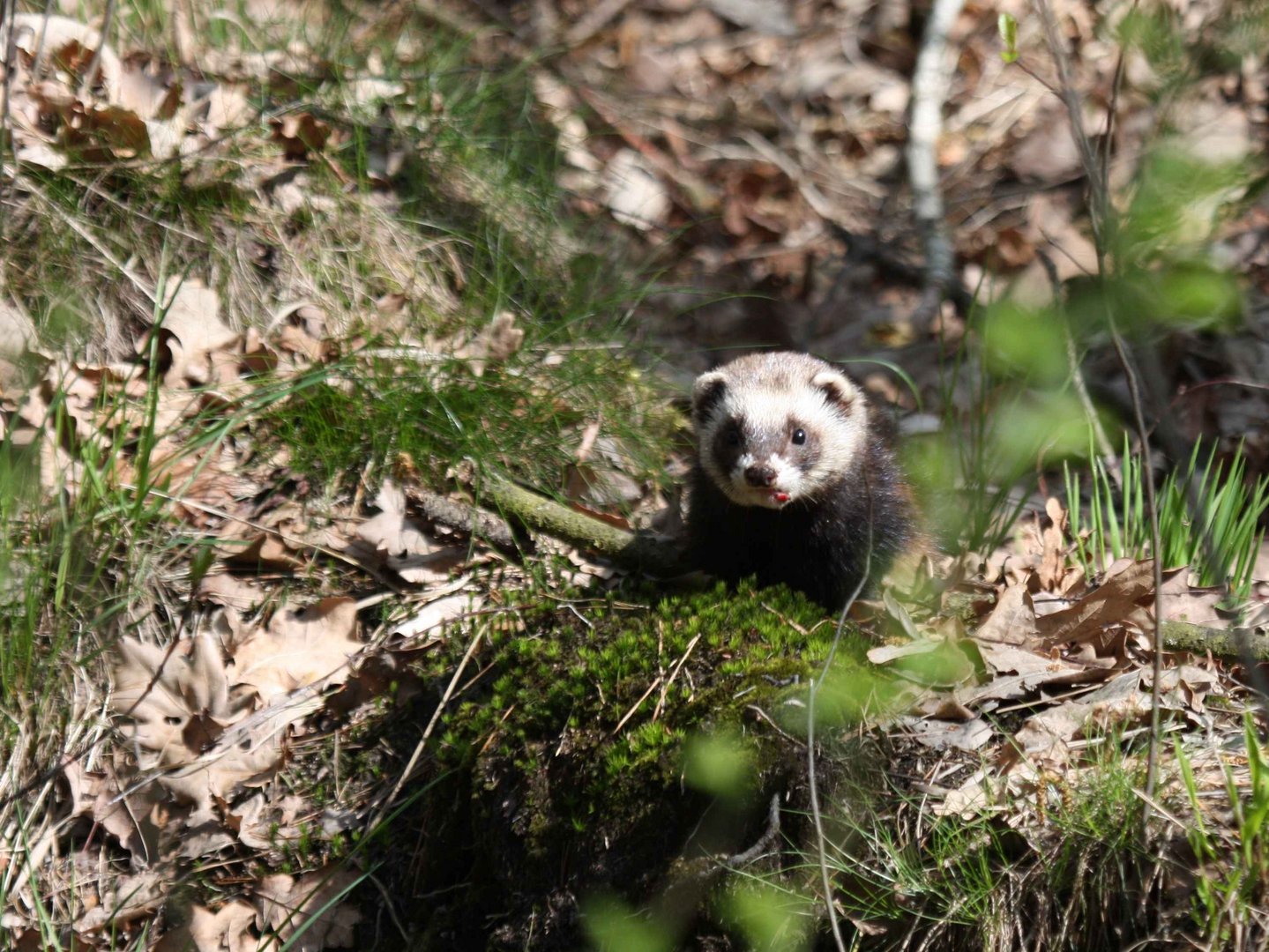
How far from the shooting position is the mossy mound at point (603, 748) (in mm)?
3547

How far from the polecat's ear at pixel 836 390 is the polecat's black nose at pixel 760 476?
0.64 meters

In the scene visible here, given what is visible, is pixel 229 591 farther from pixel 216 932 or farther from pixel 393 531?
pixel 216 932

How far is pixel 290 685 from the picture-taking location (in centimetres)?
462

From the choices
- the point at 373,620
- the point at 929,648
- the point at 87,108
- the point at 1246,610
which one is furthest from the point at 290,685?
the point at 1246,610

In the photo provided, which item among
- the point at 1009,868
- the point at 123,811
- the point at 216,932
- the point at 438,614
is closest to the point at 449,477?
the point at 438,614

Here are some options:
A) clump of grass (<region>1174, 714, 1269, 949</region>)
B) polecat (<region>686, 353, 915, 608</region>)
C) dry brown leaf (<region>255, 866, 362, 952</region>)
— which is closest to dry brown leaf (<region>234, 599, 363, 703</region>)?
dry brown leaf (<region>255, 866, 362, 952</region>)

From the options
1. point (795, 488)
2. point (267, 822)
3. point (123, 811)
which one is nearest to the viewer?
point (123, 811)

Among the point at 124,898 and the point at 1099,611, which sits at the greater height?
the point at 1099,611

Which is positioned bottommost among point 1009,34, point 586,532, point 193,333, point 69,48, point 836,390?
point 586,532

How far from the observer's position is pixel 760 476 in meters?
4.48

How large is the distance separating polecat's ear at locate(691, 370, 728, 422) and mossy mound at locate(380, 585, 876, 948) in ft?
3.19

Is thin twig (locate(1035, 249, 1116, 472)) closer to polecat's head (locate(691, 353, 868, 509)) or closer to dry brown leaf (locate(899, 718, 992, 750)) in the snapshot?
polecat's head (locate(691, 353, 868, 509))

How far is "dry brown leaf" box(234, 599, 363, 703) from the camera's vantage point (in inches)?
181

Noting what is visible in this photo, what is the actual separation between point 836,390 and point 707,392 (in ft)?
1.89
